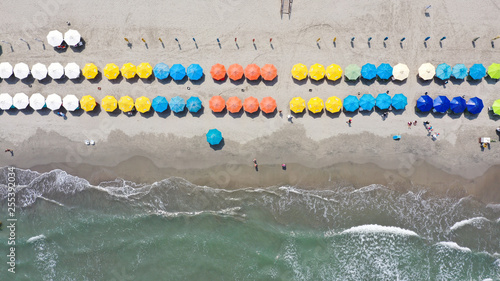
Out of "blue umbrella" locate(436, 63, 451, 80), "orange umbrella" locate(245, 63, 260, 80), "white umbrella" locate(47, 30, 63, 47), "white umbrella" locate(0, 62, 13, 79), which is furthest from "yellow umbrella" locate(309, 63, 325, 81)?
"white umbrella" locate(0, 62, 13, 79)

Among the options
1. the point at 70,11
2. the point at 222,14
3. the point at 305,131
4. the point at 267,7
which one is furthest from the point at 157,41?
the point at 305,131

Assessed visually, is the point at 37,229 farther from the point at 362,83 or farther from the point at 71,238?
the point at 362,83

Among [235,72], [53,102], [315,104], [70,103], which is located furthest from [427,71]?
[53,102]

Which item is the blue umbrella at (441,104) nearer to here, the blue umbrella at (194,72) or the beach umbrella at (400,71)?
the beach umbrella at (400,71)

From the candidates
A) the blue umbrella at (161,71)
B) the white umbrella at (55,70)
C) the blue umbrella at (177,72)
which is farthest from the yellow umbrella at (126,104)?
the white umbrella at (55,70)

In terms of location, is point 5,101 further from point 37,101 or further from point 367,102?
point 367,102

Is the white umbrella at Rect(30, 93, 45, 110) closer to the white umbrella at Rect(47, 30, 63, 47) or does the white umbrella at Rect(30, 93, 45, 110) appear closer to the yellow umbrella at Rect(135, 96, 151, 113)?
the white umbrella at Rect(47, 30, 63, 47)
